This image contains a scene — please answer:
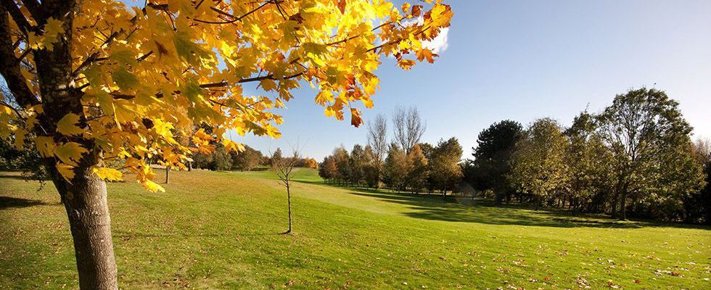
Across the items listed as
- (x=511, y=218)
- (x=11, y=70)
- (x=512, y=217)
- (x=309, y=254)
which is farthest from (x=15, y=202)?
(x=512, y=217)

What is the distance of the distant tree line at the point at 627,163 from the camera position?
102 feet

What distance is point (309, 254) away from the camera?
12.3 m

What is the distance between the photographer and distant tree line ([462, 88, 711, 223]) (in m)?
31.0

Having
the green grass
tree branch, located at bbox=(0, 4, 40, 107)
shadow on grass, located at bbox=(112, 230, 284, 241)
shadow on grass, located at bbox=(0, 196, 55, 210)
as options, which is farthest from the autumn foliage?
shadow on grass, located at bbox=(0, 196, 55, 210)

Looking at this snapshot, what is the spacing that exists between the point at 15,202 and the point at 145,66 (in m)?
21.5

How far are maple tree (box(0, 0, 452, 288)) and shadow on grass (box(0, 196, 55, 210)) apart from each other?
62.2 feet

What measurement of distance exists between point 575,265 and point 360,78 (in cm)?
1337

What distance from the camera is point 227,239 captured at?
43.9ft

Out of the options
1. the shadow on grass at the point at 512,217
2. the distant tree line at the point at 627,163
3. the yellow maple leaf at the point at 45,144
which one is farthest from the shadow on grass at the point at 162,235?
the distant tree line at the point at 627,163

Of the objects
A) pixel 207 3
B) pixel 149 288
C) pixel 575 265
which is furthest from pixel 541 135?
pixel 207 3

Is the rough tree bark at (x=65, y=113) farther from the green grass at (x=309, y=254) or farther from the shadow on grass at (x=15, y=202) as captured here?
the shadow on grass at (x=15, y=202)

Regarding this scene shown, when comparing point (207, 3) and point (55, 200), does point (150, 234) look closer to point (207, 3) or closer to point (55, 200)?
point (55, 200)

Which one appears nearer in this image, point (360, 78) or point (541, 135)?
point (360, 78)

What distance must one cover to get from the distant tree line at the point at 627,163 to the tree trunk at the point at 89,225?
40.0 m
